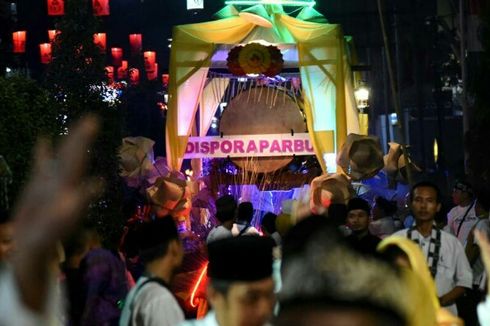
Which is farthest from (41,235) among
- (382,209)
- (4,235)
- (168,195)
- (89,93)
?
(89,93)

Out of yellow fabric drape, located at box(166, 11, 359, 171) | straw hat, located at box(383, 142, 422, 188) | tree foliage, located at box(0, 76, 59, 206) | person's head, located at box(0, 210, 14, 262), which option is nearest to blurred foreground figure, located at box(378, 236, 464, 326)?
person's head, located at box(0, 210, 14, 262)

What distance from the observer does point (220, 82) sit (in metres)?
21.1

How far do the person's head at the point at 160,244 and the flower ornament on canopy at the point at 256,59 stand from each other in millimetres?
12489

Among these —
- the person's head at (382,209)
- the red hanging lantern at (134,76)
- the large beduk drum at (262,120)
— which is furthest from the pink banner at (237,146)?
the red hanging lantern at (134,76)

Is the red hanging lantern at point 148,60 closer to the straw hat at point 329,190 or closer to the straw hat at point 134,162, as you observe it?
the straw hat at point 134,162

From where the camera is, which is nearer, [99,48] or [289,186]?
[289,186]

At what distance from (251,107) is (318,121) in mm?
1488

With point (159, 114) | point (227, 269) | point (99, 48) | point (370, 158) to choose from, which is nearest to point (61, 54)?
point (99, 48)

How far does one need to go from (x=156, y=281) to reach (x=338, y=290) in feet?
11.8

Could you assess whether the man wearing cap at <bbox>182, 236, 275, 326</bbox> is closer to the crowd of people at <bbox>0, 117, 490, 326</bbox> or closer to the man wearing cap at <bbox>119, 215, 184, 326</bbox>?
the crowd of people at <bbox>0, 117, 490, 326</bbox>

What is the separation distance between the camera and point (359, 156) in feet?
57.9

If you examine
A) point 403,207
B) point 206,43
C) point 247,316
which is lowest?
point 403,207

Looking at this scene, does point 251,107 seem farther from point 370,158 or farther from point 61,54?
point 61,54

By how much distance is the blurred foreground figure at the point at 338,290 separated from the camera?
2.11 meters
